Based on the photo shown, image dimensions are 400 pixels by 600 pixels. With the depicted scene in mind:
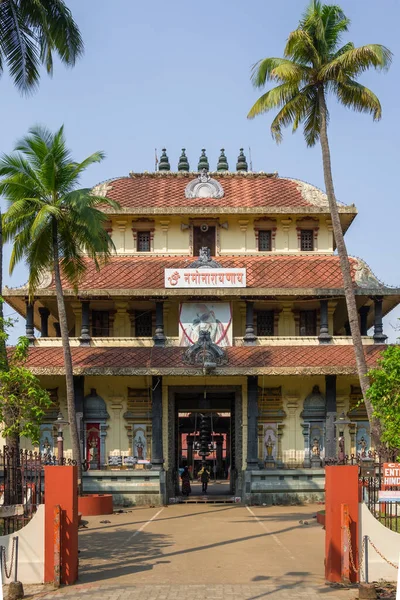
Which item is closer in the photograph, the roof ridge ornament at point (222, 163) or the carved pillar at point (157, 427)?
the carved pillar at point (157, 427)

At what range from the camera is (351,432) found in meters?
32.7

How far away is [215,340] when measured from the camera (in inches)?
1300

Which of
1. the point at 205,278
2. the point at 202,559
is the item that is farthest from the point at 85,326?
the point at 202,559

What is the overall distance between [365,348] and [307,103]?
9.96m

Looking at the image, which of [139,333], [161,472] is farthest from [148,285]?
[161,472]

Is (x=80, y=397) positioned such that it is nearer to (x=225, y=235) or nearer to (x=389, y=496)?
(x=225, y=235)

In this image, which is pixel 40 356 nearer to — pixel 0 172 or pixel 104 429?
pixel 104 429

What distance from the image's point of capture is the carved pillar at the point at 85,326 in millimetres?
32969

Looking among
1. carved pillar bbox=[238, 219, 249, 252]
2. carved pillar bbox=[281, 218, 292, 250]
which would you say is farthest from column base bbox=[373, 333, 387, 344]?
carved pillar bbox=[238, 219, 249, 252]

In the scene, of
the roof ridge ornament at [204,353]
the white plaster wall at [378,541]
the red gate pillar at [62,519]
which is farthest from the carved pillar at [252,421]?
the red gate pillar at [62,519]

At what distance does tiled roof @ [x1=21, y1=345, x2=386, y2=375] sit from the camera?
3073cm

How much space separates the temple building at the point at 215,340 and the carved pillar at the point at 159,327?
0.06 metres

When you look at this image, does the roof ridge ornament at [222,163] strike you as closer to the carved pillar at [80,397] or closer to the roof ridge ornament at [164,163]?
the roof ridge ornament at [164,163]

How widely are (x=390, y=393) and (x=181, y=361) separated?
524 inches
